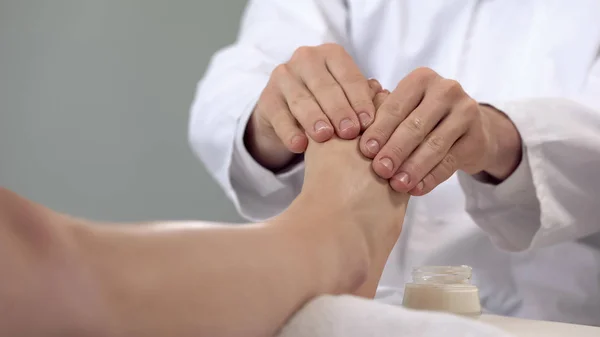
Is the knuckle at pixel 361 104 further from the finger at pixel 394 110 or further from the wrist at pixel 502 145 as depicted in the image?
the wrist at pixel 502 145

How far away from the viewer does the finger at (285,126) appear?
0.54m

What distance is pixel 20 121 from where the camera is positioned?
1104 millimetres

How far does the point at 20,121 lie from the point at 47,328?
96 centimetres

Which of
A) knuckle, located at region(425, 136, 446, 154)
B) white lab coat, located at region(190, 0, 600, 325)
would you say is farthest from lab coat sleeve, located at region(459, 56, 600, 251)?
knuckle, located at region(425, 136, 446, 154)

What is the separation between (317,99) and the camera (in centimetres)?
53

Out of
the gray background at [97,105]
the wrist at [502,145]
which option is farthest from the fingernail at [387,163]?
the gray background at [97,105]

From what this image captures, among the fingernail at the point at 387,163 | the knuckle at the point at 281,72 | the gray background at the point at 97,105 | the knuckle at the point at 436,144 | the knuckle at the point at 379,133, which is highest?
the knuckle at the point at 281,72

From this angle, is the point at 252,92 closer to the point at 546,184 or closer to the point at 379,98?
the point at 379,98

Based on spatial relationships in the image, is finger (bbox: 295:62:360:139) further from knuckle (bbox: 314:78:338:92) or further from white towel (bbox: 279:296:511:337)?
white towel (bbox: 279:296:511:337)

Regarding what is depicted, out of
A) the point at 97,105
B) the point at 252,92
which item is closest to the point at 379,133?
the point at 252,92

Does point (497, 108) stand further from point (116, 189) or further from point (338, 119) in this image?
point (116, 189)

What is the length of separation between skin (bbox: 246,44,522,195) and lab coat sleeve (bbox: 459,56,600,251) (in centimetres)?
3

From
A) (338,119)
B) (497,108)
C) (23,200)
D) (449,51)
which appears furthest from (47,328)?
(449,51)

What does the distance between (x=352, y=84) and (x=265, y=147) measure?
14 centimetres
